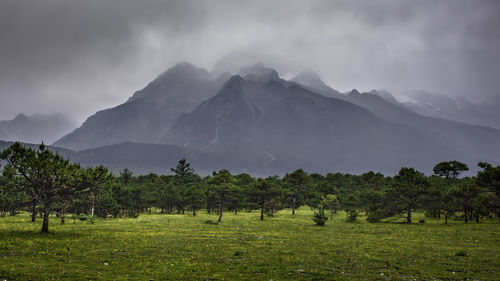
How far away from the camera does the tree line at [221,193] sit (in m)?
33.6

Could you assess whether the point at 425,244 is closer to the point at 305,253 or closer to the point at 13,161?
the point at 305,253

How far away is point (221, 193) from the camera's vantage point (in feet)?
221

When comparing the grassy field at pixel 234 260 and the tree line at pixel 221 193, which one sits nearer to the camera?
the grassy field at pixel 234 260

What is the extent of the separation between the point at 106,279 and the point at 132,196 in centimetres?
7987

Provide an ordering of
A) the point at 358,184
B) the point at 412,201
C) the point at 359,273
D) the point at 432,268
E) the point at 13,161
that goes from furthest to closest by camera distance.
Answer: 1. the point at 358,184
2. the point at 412,201
3. the point at 13,161
4. the point at 432,268
5. the point at 359,273

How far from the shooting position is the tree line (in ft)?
110

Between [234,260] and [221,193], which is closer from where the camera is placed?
[234,260]

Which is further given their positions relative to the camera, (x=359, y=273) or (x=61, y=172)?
(x=61, y=172)

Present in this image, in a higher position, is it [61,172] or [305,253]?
[61,172]

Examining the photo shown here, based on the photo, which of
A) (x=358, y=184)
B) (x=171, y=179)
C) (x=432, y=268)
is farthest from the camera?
(x=171, y=179)

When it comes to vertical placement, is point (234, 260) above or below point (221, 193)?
below

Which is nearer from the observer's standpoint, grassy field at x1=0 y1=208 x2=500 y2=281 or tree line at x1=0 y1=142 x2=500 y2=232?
grassy field at x1=0 y1=208 x2=500 y2=281

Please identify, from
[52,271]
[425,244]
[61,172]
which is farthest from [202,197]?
[52,271]

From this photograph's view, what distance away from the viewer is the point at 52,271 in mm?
17859
